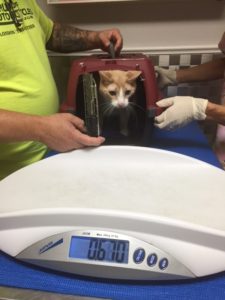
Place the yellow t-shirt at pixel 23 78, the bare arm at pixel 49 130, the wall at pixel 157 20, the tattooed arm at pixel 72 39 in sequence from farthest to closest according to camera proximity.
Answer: the wall at pixel 157 20 < the tattooed arm at pixel 72 39 < the yellow t-shirt at pixel 23 78 < the bare arm at pixel 49 130

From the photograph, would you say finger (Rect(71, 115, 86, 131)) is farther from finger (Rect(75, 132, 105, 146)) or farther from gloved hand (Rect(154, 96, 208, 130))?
gloved hand (Rect(154, 96, 208, 130))

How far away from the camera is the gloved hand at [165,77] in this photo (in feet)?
3.59

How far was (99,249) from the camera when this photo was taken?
469mm

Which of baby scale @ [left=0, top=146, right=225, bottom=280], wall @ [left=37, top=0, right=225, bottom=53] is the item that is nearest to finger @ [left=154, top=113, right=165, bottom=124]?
baby scale @ [left=0, top=146, right=225, bottom=280]

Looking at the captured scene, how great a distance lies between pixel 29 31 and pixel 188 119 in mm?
467

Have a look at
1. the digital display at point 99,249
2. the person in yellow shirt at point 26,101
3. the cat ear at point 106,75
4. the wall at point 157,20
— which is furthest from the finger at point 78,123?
the wall at point 157,20

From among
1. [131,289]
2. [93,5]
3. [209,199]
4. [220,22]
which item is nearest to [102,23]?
[93,5]

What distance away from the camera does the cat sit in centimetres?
75

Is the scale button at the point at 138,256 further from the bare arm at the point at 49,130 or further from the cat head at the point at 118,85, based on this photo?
the cat head at the point at 118,85

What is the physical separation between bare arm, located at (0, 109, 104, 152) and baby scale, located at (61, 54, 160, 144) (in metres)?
0.05

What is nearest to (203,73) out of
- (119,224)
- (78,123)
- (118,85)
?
(118,85)

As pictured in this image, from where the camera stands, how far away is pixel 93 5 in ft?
4.04

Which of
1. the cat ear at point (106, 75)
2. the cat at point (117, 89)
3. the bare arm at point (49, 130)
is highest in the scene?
the cat ear at point (106, 75)

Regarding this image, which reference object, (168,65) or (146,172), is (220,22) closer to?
(168,65)
